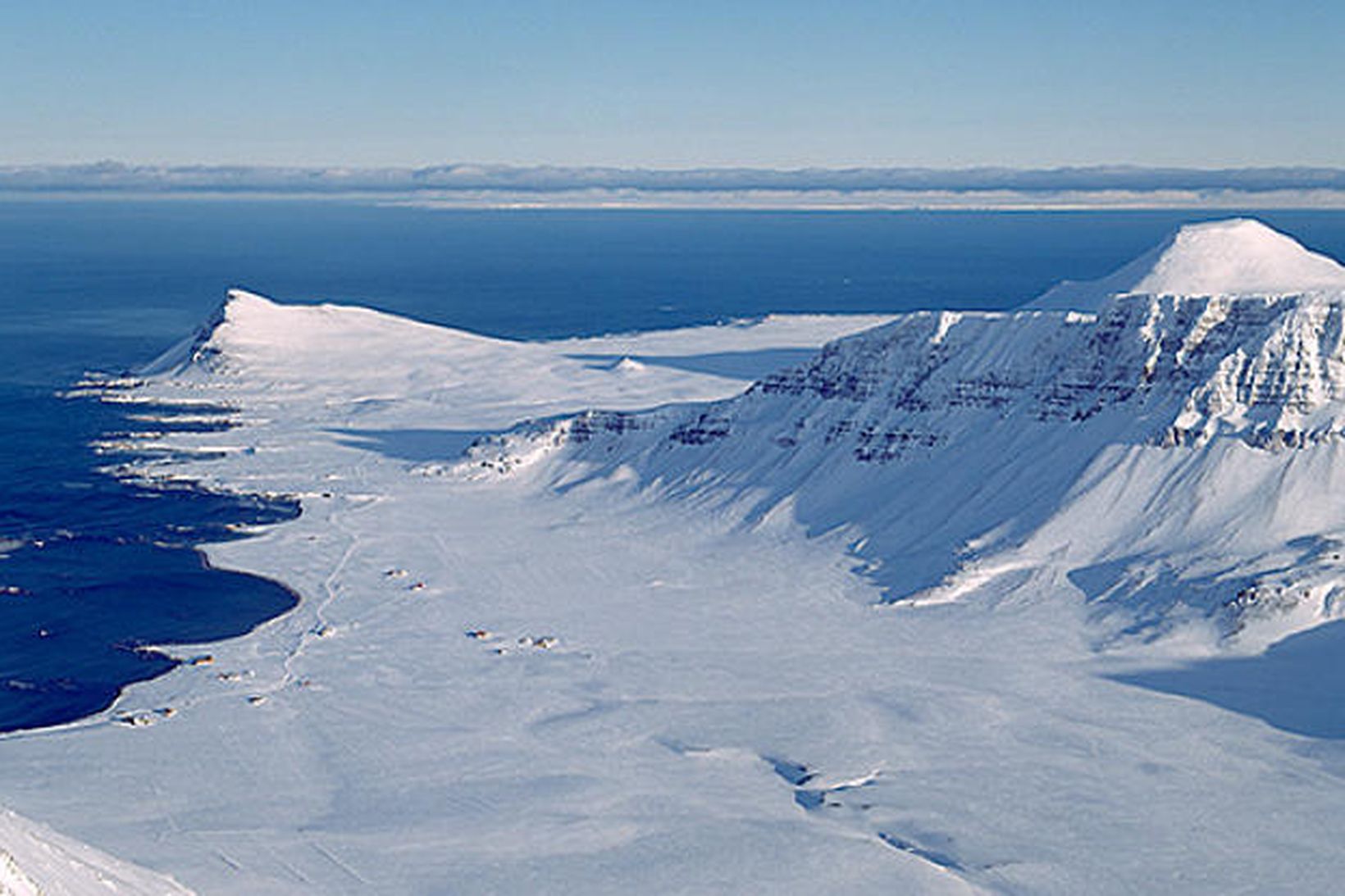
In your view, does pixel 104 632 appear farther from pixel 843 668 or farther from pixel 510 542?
pixel 843 668

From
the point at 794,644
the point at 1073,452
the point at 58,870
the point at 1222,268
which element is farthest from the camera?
the point at 1222,268

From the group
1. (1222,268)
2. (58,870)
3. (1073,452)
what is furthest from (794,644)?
(1222,268)

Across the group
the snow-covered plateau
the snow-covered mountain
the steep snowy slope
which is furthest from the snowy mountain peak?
the steep snowy slope

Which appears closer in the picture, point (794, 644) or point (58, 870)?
point (58, 870)

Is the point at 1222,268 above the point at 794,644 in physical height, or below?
above

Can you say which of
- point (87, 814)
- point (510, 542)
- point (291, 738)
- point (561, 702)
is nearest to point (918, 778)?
point (561, 702)

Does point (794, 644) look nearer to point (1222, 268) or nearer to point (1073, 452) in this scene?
point (1073, 452)
